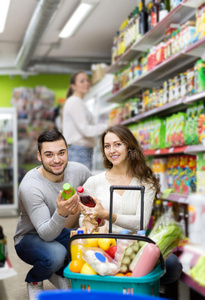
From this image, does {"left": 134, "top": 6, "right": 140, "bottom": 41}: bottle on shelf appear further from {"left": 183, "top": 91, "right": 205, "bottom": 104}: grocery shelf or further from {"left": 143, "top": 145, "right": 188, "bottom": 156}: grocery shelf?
{"left": 183, "top": 91, "right": 205, "bottom": 104}: grocery shelf

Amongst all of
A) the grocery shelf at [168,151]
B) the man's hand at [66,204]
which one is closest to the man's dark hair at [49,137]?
the man's hand at [66,204]

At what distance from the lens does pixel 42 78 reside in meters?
10.7

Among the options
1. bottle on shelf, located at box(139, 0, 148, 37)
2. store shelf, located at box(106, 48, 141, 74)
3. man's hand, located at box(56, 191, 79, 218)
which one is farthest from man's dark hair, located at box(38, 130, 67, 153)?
store shelf, located at box(106, 48, 141, 74)

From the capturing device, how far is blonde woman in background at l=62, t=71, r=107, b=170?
4594mm

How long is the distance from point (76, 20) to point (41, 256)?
5.17 meters

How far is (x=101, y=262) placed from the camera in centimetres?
175

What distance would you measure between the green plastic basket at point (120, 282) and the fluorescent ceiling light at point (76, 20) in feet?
16.7

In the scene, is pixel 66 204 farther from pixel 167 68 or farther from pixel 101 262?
pixel 167 68

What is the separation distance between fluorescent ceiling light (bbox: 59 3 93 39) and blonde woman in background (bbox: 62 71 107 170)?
187cm

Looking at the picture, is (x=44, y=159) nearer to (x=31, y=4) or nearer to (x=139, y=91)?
(x=139, y=91)

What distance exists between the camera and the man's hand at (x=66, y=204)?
2128mm

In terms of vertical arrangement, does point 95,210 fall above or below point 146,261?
above

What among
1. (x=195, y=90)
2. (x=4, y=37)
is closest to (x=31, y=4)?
(x=4, y=37)

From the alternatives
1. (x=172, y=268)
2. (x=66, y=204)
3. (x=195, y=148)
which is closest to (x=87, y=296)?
(x=66, y=204)
